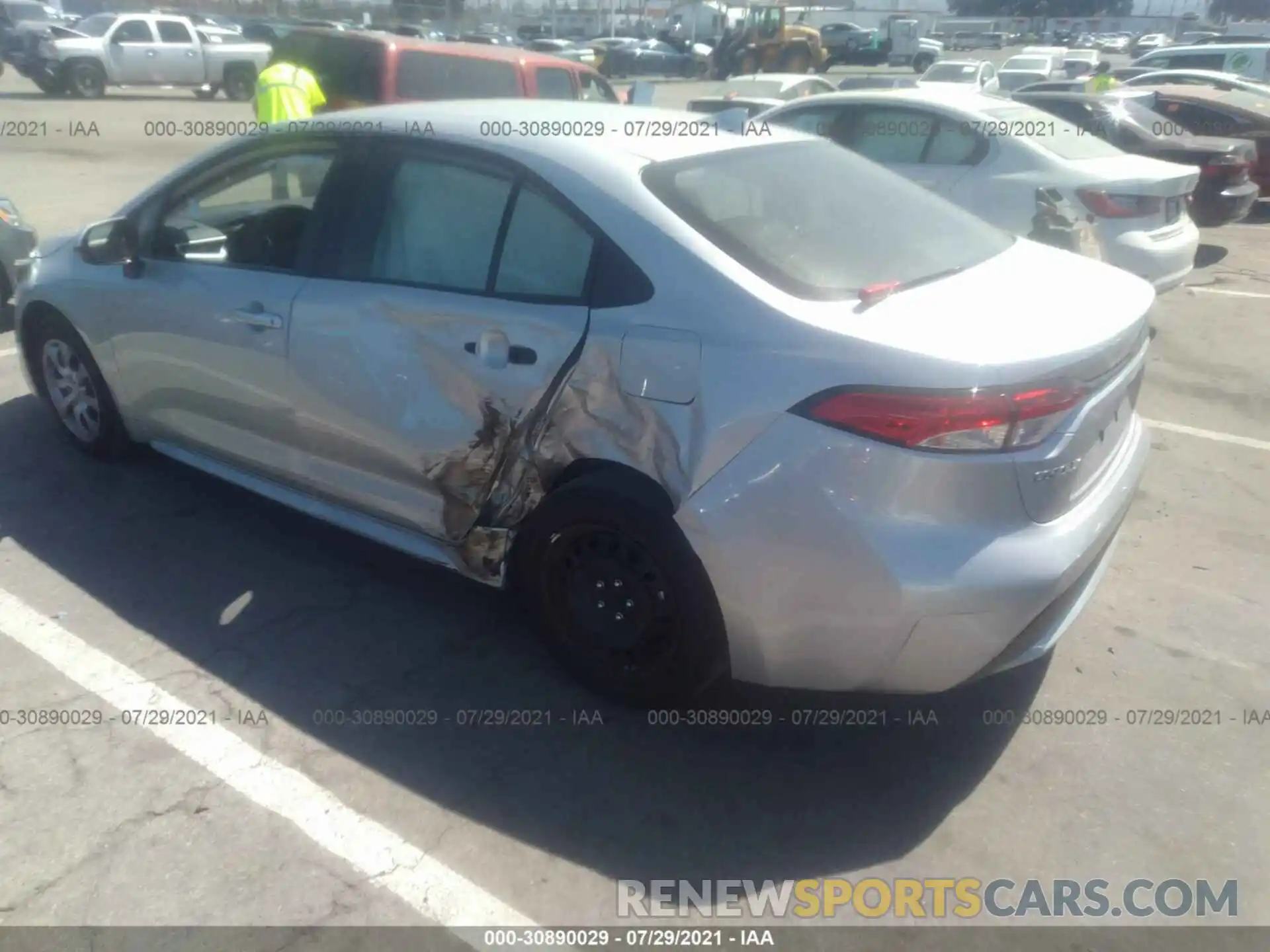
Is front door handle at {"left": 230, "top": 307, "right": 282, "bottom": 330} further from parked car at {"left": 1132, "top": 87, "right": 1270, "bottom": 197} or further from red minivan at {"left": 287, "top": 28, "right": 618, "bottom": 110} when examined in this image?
parked car at {"left": 1132, "top": 87, "right": 1270, "bottom": 197}

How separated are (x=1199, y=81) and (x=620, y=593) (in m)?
17.0

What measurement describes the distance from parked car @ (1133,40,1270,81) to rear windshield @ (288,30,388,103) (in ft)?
57.6

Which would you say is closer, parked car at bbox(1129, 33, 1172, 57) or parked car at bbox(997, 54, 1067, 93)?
parked car at bbox(997, 54, 1067, 93)

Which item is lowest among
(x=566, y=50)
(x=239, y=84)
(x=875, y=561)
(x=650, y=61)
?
(x=650, y=61)

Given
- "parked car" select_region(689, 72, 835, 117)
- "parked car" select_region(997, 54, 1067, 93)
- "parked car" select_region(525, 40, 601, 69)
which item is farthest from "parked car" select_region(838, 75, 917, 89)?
"parked car" select_region(525, 40, 601, 69)

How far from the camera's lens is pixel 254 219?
430 centimetres

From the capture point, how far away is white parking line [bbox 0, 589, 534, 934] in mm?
2617

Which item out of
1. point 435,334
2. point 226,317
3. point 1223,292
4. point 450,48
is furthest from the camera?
point 450,48

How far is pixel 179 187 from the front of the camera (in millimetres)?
4238

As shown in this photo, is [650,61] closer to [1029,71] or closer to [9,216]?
[1029,71]

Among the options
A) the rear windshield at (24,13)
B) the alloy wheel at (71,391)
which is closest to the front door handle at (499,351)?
the alloy wheel at (71,391)

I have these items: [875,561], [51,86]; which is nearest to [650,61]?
[51,86]

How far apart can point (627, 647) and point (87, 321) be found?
2839mm

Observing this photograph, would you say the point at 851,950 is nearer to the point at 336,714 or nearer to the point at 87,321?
the point at 336,714
